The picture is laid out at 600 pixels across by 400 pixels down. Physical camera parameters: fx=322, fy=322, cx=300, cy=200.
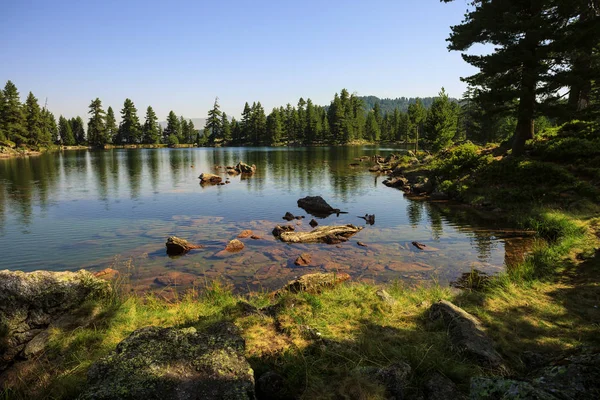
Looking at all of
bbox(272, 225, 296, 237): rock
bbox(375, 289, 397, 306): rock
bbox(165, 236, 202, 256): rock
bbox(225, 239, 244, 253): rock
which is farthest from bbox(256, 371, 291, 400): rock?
bbox(272, 225, 296, 237): rock

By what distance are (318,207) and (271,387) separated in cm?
2390

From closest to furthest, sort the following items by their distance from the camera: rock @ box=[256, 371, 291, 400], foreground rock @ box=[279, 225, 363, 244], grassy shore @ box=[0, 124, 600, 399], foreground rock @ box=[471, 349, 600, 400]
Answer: foreground rock @ box=[471, 349, 600, 400] < rock @ box=[256, 371, 291, 400] < grassy shore @ box=[0, 124, 600, 399] < foreground rock @ box=[279, 225, 363, 244]

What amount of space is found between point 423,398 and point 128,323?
21.4 feet

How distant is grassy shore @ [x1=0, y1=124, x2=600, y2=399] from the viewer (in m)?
5.09

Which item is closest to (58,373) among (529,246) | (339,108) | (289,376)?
(289,376)

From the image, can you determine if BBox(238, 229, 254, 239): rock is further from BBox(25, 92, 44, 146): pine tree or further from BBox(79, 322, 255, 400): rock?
BBox(25, 92, 44, 146): pine tree

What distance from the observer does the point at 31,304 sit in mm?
7137

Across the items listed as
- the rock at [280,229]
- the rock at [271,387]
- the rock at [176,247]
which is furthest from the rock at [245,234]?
the rock at [271,387]

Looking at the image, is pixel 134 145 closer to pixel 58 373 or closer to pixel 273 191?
pixel 273 191

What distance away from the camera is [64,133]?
133 metres

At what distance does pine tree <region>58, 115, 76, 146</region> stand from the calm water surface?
110 meters

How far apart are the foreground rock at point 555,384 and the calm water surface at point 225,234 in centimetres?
1034

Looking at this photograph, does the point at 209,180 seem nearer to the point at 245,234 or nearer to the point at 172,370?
the point at 245,234

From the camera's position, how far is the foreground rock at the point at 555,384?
3061 mm
